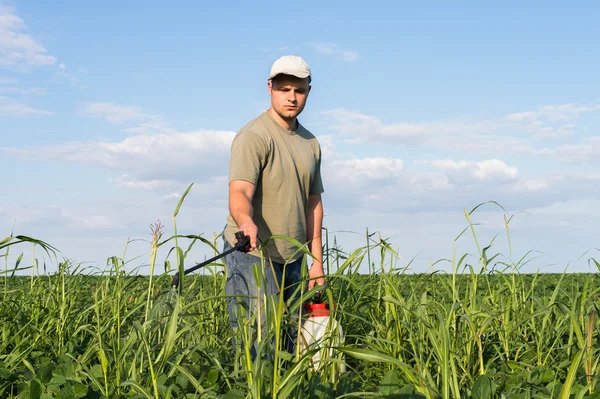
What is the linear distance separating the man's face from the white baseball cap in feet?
0.20

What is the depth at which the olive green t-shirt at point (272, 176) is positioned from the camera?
3432 mm

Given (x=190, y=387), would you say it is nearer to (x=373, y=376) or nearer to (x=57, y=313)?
(x=373, y=376)

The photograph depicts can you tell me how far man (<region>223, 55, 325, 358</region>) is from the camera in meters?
3.40

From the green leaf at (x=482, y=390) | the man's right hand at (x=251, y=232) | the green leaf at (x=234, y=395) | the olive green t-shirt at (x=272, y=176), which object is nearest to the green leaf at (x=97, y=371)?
the green leaf at (x=234, y=395)

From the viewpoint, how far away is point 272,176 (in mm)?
3562

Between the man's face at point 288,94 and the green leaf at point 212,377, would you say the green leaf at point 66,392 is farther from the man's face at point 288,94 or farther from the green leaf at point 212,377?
the man's face at point 288,94

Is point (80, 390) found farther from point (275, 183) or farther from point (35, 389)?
point (275, 183)

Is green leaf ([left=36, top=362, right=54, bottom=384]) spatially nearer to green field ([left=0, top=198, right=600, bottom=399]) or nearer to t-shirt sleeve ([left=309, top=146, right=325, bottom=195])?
green field ([left=0, top=198, right=600, bottom=399])

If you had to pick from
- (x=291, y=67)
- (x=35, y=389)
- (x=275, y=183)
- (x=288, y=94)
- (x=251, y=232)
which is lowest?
(x=35, y=389)

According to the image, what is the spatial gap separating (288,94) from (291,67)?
16 cm

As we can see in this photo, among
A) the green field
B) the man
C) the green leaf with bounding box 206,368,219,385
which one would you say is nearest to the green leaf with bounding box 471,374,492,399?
the green field

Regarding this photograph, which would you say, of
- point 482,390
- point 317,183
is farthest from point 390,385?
point 317,183

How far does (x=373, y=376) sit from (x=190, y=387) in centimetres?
96

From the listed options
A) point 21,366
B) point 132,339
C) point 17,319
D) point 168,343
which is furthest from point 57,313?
point 168,343
